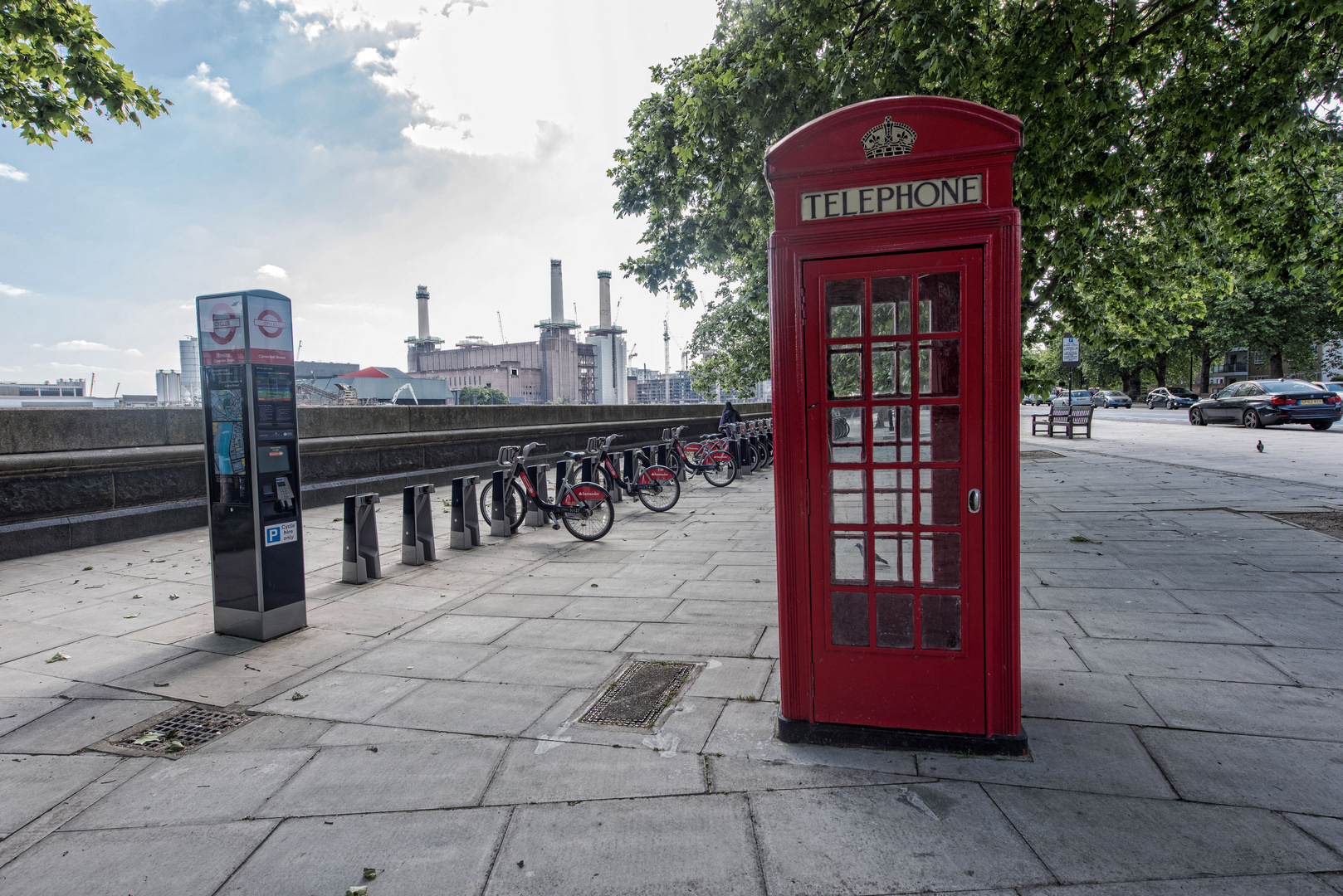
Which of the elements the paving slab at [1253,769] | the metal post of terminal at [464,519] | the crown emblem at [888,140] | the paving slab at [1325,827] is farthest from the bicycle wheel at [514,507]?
the paving slab at [1325,827]

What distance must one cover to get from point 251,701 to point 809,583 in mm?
2997

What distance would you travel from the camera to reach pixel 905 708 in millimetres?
3184

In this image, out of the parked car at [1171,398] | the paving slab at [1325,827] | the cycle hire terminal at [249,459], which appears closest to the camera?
the paving slab at [1325,827]

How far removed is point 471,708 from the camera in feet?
12.2

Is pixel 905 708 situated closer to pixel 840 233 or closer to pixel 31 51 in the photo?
pixel 840 233

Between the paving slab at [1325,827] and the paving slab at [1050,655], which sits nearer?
the paving slab at [1325,827]

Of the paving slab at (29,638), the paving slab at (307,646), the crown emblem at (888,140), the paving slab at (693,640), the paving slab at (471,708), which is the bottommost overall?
the paving slab at (471,708)

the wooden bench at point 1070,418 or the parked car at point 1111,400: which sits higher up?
the parked car at point 1111,400

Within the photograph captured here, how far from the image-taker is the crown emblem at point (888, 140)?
298 cm

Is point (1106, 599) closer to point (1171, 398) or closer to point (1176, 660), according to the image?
point (1176, 660)

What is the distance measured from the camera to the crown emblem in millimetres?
2984

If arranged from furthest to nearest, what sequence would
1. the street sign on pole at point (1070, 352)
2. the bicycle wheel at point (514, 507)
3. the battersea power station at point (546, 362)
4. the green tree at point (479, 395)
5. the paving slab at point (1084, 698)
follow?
the battersea power station at point (546, 362)
the green tree at point (479, 395)
the street sign on pole at point (1070, 352)
the bicycle wheel at point (514, 507)
the paving slab at point (1084, 698)

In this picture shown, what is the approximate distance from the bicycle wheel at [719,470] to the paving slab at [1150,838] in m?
10.9

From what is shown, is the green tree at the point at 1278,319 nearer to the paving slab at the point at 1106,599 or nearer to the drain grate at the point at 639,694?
the paving slab at the point at 1106,599
